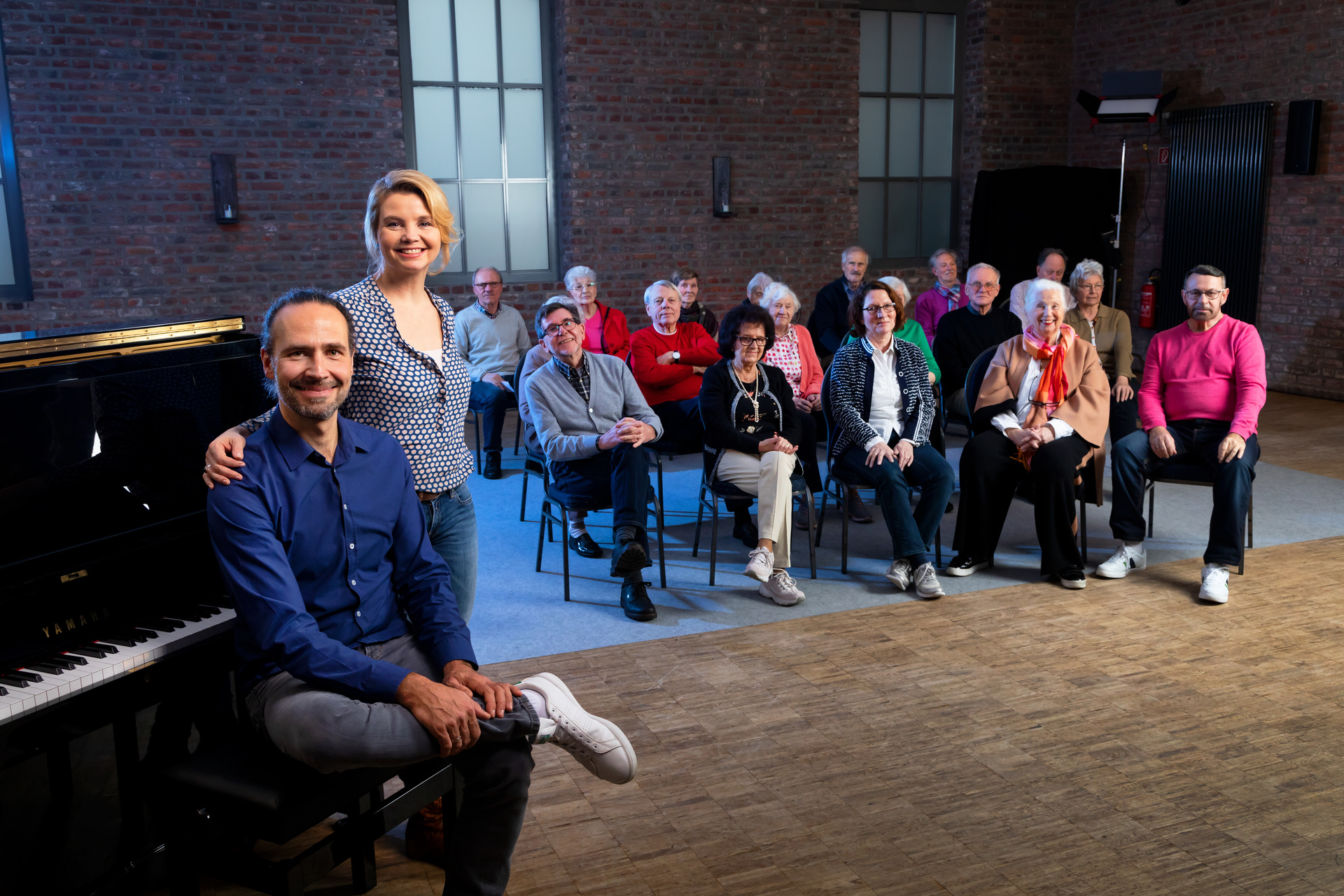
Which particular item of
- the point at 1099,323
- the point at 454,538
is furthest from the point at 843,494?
the point at 454,538

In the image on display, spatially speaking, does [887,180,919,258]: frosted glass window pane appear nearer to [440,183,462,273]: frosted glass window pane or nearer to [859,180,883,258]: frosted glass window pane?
[859,180,883,258]: frosted glass window pane

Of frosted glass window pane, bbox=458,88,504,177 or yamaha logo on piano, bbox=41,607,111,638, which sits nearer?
yamaha logo on piano, bbox=41,607,111,638

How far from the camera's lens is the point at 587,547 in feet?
15.0

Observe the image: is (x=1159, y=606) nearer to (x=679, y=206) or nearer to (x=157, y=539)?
(x=157, y=539)

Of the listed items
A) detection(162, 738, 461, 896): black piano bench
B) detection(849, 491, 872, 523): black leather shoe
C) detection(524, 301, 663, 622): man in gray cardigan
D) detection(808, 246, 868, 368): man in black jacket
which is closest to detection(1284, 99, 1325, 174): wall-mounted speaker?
detection(808, 246, 868, 368): man in black jacket

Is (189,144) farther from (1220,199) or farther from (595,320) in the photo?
(1220,199)

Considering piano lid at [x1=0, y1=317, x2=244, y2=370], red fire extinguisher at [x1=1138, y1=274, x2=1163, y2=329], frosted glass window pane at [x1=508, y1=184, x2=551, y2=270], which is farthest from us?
red fire extinguisher at [x1=1138, y1=274, x2=1163, y2=329]

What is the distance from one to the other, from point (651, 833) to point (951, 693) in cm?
114

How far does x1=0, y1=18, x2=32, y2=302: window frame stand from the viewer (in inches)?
265

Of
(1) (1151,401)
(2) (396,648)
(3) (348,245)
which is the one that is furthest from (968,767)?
(3) (348,245)

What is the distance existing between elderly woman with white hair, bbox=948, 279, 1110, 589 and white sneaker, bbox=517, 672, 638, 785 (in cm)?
254

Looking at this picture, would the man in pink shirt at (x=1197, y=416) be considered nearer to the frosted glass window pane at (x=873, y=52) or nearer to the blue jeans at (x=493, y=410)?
the blue jeans at (x=493, y=410)

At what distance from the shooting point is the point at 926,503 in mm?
4266

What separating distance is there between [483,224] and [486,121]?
77cm
